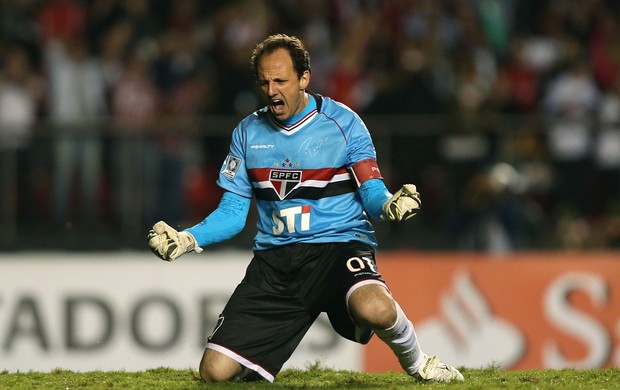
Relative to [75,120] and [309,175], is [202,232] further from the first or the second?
[75,120]

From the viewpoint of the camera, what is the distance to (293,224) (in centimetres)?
809

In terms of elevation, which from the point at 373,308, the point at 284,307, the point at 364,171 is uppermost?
the point at 364,171

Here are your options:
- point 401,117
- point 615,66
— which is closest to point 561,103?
point 615,66

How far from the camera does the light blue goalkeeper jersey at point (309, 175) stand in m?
8.05

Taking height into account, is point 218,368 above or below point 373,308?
below

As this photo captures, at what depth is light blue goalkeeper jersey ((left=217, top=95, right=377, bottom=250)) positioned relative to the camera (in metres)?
8.05

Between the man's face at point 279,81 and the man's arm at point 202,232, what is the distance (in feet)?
2.30

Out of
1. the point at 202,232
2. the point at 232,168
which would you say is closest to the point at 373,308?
the point at 202,232

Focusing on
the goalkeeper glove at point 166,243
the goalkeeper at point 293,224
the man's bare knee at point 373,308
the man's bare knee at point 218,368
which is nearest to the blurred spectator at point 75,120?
the goalkeeper at point 293,224

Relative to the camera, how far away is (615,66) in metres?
14.9

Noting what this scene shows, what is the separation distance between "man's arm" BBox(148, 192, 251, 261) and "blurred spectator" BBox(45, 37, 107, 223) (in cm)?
498

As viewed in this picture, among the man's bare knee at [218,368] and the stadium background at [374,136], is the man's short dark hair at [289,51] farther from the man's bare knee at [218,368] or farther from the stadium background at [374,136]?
the stadium background at [374,136]

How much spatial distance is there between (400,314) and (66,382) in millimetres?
2359

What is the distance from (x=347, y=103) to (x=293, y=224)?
604 cm
